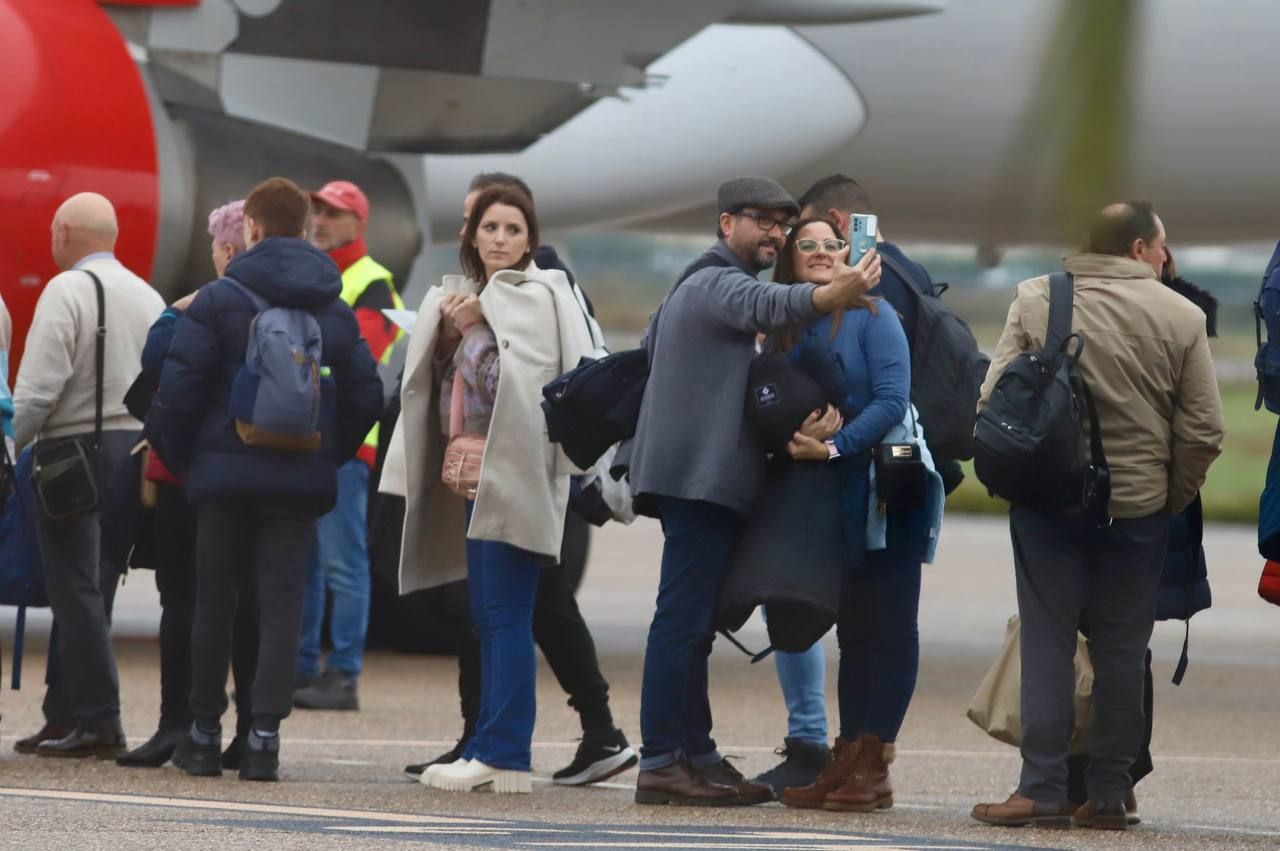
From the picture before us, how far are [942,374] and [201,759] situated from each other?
2073 mm

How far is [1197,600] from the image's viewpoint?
471cm

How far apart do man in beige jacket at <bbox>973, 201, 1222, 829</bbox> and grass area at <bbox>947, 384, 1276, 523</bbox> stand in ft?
35.0

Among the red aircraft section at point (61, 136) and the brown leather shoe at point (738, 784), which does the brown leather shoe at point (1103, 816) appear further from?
the red aircraft section at point (61, 136)

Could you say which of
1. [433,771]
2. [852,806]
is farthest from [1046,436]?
[433,771]

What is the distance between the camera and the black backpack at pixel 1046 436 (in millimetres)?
4273

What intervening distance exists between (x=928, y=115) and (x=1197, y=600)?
17.1ft

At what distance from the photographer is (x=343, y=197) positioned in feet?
22.4

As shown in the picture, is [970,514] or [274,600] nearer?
[274,600]

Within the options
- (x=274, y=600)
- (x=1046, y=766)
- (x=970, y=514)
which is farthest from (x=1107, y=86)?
(x=970, y=514)

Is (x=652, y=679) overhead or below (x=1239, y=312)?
below

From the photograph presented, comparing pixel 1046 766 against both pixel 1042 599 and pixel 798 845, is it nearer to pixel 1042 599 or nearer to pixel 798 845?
pixel 1042 599

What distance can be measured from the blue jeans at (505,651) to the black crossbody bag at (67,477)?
1117mm

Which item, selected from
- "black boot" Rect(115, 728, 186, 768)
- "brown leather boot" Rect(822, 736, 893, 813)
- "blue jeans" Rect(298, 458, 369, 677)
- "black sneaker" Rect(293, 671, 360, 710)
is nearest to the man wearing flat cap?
"brown leather boot" Rect(822, 736, 893, 813)

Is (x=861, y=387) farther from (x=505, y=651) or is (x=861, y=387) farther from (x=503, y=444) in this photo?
(x=505, y=651)
